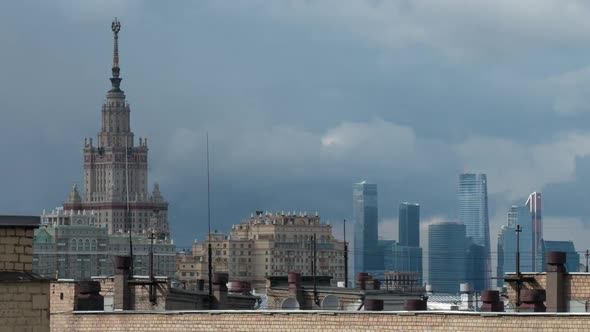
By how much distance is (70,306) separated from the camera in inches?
2203

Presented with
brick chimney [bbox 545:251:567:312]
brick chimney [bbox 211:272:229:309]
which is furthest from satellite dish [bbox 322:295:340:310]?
brick chimney [bbox 545:251:567:312]

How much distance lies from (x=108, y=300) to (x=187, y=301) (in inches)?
90.7

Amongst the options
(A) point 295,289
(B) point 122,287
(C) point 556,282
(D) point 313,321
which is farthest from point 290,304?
(D) point 313,321

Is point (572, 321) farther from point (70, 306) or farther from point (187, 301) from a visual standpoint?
point (187, 301)

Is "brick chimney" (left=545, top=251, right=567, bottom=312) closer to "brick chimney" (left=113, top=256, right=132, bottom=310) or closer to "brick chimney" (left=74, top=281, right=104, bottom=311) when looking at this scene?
"brick chimney" (left=74, top=281, right=104, bottom=311)

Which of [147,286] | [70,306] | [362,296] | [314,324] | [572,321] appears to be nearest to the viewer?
[572,321]

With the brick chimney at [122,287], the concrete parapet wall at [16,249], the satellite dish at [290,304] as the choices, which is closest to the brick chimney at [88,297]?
the brick chimney at [122,287]

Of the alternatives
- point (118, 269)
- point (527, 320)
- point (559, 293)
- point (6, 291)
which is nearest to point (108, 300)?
point (118, 269)

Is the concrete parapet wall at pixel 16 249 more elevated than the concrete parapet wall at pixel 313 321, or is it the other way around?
the concrete parapet wall at pixel 16 249

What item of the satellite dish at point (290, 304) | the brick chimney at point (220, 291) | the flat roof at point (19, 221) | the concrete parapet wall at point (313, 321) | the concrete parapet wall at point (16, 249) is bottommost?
the concrete parapet wall at point (313, 321)

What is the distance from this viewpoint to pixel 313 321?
146ft

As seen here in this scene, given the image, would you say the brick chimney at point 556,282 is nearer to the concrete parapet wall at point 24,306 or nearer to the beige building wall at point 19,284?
the beige building wall at point 19,284

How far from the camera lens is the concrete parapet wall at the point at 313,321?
40438 millimetres

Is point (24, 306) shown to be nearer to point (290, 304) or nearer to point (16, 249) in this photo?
point (16, 249)
